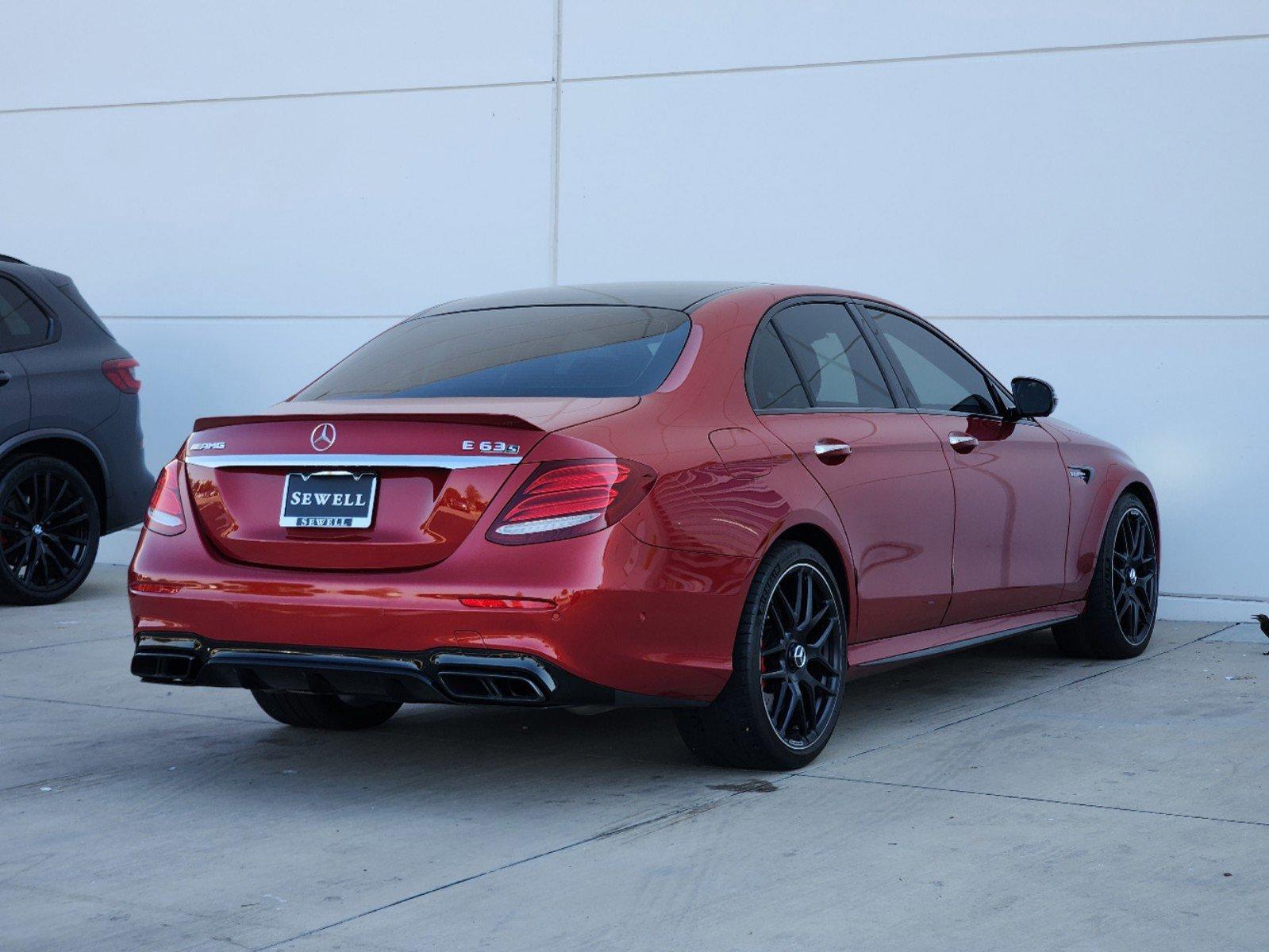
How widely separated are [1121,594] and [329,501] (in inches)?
171

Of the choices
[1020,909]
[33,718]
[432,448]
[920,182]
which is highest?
[920,182]

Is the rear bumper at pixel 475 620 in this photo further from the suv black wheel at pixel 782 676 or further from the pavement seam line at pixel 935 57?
the pavement seam line at pixel 935 57

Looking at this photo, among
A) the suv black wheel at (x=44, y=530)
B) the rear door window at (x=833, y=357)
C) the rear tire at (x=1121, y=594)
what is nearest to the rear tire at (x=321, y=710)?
the rear door window at (x=833, y=357)

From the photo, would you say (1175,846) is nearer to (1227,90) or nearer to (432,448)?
(432,448)

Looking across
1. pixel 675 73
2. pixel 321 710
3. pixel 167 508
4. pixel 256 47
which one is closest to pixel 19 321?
pixel 256 47

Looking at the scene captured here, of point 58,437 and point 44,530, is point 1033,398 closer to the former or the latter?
point 58,437

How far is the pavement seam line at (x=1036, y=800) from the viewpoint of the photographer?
464 cm

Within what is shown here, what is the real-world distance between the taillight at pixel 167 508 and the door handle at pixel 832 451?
2000 millimetres

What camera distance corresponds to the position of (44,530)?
31.8 feet

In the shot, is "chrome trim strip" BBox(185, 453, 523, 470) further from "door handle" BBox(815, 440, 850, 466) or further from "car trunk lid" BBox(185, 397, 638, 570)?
"door handle" BBox(815, 440, 850, 466)

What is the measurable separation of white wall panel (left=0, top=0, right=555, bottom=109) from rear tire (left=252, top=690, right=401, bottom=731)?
611cm

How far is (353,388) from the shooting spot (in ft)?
17.7

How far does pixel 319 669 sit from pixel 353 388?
1.10m

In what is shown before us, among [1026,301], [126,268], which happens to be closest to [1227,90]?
[1026,301]
